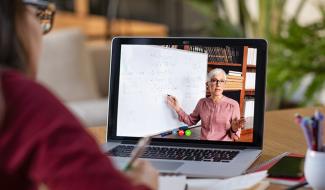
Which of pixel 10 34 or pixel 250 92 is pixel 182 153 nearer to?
pixel 250 92

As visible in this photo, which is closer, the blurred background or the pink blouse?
the pink blouse

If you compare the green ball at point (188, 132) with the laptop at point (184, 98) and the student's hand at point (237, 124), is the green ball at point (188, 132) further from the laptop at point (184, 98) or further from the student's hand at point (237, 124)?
the student's hand at point (237, 124)

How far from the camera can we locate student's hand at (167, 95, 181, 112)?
4.57ft

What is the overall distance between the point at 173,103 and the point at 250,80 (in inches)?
7.3

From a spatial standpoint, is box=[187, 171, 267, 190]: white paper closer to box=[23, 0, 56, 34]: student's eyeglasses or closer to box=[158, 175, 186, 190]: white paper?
box=[158, 175, 186, 190]: white paper

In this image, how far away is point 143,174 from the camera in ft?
3.15

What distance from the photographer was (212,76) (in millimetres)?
1374

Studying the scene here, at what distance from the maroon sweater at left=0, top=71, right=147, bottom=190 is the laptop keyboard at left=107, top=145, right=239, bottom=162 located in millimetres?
624

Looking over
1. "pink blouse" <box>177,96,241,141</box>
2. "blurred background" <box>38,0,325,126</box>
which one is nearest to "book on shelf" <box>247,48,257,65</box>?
"pink blouse" <box>177,96,241,141</box>

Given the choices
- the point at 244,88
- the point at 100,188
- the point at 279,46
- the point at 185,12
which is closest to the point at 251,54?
the point at 244,88

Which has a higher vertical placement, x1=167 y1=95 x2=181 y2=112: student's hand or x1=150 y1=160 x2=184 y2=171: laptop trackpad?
x1=167 y1=95 x2=181 y2=112: student's hand

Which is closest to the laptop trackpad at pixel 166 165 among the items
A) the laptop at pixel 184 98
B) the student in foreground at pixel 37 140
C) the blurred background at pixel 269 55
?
the laptop at pixel 184 98

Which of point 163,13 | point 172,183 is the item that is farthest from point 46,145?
point 163,13

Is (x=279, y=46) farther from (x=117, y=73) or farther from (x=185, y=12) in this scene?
(x=185, y=12)
